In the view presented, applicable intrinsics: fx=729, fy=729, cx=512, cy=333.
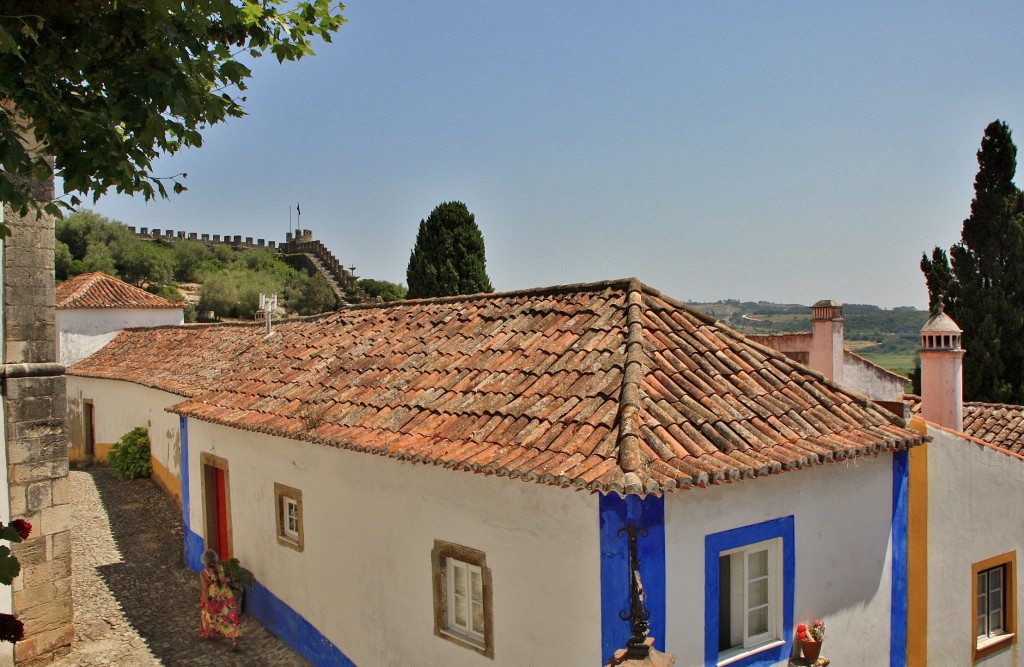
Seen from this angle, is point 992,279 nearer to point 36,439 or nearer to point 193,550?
point 193,550

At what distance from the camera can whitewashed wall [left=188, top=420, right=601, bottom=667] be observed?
584 centimetres

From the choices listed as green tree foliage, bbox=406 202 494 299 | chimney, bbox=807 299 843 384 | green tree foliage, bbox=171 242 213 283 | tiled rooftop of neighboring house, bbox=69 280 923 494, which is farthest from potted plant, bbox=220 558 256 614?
green tree foliage, bbox=171 242 213 283

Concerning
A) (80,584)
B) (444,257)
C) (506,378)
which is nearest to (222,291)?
(444,257)

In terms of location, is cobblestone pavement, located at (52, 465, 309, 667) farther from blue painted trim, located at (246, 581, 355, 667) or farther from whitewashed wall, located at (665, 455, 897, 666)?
whitewashed wall, located at (665, 455, 897, 666)

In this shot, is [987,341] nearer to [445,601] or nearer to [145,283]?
[445,601]

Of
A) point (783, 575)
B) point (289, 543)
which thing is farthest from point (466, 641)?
point (289, 543)

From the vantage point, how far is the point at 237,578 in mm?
10477

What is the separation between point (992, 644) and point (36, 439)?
1221 cm

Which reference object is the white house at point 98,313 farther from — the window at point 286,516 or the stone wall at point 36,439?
the window at point 286,516

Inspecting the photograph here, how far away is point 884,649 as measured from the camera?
735 centimetres

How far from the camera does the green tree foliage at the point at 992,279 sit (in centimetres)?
2077

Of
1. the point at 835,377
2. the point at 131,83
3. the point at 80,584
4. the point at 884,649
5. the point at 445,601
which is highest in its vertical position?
the point at 131,83

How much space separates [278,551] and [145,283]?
4560cm

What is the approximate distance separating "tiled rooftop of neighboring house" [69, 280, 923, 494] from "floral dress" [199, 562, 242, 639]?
2.33 metres
